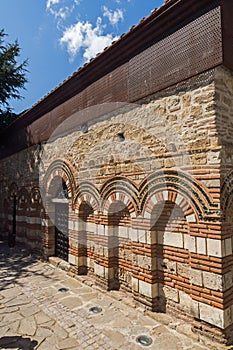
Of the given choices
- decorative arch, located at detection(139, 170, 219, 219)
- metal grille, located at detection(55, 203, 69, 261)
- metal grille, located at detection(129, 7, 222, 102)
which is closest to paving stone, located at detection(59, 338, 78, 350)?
decorative arch, located at detection(139, 170, 219, 219)

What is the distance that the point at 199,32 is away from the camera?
377 cm

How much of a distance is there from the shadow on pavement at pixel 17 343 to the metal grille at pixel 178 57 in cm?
453

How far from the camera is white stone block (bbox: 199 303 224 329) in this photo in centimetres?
333

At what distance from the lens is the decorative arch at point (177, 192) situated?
360 centimetres

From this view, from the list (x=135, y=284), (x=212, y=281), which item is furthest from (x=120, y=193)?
(x=212, y=281)

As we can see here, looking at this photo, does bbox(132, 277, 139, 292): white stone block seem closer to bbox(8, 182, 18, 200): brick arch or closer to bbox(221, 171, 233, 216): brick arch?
bbox(221, 171, 233, 216): brick arch

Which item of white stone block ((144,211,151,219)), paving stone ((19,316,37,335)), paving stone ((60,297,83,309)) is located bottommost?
paving stone ((60,297,83,309))

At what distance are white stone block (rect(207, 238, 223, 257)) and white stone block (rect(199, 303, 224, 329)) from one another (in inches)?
30.2

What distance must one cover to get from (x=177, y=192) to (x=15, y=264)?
20.2ft

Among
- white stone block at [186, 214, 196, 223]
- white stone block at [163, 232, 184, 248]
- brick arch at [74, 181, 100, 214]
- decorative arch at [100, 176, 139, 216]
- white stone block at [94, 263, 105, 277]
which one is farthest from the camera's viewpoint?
brick arch at [74, 181, 100, 214]

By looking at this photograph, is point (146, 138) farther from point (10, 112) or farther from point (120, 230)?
point (10, 112)

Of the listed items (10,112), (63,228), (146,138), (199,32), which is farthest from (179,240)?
(10,112)

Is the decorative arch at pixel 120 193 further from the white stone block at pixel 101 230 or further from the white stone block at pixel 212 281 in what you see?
the white stone block at pixel 212 281

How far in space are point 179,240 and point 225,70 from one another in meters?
→ 2.82
